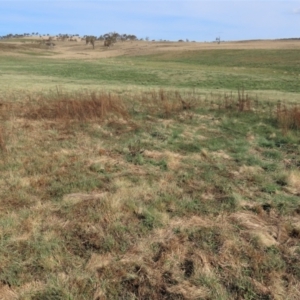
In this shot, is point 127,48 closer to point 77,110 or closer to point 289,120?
point 77,110

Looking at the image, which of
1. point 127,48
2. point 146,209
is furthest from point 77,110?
point 127,48

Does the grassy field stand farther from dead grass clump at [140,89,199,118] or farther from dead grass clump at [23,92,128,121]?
dead grass clump at [140,89,199,118]

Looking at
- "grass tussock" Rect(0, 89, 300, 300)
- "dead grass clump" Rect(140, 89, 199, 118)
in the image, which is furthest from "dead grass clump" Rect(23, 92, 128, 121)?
"dead grass clump" Rect(140, 89, 199, 118)

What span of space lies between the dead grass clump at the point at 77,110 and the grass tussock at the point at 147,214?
37.0 inches

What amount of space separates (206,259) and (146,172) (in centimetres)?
344

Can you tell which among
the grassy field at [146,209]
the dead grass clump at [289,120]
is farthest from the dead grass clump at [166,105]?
the dead grass clump at [289,120]

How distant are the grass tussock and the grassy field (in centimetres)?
2

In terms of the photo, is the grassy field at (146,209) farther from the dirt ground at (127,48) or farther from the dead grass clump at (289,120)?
the dirt ground at (127,48)

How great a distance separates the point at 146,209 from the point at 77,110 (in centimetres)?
772

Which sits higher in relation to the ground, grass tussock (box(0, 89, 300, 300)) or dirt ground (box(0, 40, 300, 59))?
dirt ground (box(0, 40, 300, 59))

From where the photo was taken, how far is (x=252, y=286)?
4.11 meters

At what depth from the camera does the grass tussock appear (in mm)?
4156

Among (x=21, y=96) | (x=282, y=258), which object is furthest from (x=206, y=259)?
(x=21, y=96)

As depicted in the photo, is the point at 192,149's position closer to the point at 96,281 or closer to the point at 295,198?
the point at 295,198
